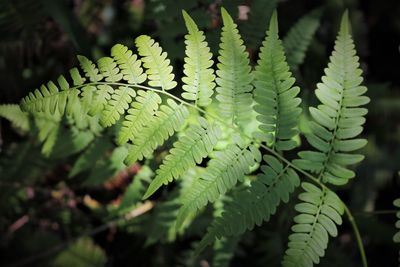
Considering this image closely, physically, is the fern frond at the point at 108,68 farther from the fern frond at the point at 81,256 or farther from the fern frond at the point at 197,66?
the fern frond at the point at 81,256

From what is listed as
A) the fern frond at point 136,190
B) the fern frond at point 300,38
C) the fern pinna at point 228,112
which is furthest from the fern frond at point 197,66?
the fern frond at point 300,38

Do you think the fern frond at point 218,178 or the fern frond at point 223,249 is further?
the fern frond at point 223,249

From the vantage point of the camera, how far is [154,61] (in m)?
1.29

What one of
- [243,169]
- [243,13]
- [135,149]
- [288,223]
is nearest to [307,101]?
[243,13]

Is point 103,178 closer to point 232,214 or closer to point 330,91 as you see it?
point 232,214

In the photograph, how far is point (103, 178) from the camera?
2.12 m

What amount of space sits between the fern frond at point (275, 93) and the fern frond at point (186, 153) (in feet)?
0.62

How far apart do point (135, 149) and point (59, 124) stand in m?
0.97

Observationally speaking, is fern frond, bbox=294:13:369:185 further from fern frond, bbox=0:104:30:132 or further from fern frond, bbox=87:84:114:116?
fern frond, bbox=0:104:30:132

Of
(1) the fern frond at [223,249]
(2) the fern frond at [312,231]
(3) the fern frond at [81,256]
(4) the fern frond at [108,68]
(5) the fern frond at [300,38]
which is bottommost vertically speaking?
(3) the fern frond at [81,256]

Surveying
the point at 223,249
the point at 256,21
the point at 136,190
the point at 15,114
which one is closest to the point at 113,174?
the point at 136,190

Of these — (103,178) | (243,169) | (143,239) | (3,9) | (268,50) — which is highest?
(3,9)

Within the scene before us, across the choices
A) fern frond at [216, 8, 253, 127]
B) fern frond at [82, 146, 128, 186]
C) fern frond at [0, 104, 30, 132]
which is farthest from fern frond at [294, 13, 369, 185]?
fern frond at [0, 104, 30, 132]

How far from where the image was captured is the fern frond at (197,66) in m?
1.29
